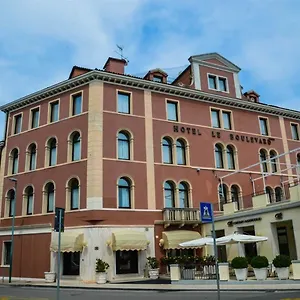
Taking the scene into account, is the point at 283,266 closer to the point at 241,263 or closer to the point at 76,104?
the point at 241,263

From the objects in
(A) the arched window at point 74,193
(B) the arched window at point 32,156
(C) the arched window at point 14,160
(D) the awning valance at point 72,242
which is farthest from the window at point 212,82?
(C) the arched window at point 14,160

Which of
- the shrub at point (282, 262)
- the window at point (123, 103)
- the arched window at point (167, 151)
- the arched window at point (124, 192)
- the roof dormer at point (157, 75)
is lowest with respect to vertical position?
the shrub at point (282, 262)

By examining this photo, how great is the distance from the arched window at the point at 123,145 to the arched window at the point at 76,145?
296 centimetres

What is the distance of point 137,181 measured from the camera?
2667cm

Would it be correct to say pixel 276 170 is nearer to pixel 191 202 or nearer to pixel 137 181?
pixel 191 202

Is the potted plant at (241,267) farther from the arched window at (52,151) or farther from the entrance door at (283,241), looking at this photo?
the arched window at (52,151)

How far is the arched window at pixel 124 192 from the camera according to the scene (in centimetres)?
2603

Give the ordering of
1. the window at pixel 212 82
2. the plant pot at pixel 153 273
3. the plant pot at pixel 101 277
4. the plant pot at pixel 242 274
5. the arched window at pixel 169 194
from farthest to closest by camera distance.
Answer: the window at pixel 212 82
the arched window at pixel 169 194
the plant pot at pixel 153 273
the plant pot at pixel 101 277
the plant pot at pixel 242 274

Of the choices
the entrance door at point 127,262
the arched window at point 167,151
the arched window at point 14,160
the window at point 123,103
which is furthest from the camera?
the arched window at point 14,160

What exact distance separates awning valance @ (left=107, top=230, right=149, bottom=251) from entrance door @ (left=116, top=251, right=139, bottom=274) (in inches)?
44.0

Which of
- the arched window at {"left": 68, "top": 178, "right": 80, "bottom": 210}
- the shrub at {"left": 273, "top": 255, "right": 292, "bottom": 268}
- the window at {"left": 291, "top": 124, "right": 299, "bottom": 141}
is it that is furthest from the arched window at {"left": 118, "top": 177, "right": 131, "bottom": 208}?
the window at {"left": 291, "top": 124, "right": 299, "bottom": 141}

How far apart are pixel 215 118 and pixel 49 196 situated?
50.4 ft

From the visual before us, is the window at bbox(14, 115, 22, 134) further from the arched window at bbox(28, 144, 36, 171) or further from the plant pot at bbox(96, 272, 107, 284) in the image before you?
the plant pot at bbox(96, 272, 107, 284)

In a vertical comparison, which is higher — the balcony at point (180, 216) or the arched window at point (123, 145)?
the arched window at point (123, 145)
